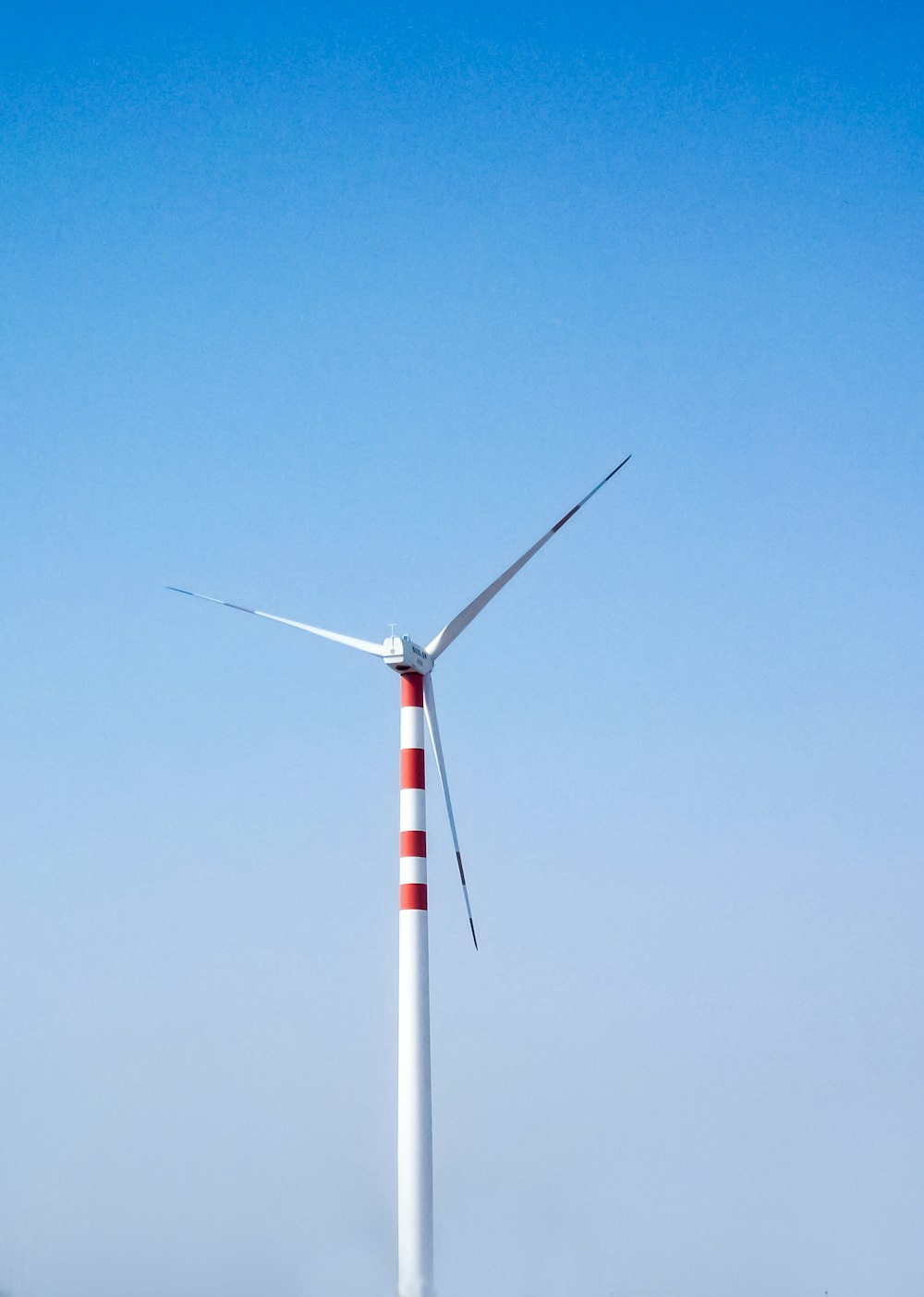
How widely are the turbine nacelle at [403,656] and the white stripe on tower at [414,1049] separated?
241cm

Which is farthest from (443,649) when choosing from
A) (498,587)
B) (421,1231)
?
(421,1231)

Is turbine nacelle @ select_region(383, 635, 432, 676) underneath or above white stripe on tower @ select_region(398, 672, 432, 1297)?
above

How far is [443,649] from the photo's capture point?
2032 inches

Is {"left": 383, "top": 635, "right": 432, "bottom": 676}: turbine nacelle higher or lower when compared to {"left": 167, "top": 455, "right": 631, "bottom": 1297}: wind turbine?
higher

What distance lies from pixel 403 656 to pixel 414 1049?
472 inches

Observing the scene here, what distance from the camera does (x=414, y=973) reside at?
46562 mm

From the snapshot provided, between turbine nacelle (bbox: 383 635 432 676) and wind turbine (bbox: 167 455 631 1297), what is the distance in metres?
0.03

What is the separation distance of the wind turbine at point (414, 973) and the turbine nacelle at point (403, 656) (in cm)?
3

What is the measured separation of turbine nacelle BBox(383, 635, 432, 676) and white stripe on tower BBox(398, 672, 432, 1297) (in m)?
2.41

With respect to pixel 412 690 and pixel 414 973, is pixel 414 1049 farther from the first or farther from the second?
pixel 412 690

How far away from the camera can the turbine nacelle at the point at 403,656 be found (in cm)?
4925

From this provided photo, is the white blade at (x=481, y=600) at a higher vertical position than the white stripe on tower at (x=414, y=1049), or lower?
higher

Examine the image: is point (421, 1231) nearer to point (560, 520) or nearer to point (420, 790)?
point (420, 790)

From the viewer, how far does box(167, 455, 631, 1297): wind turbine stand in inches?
1775
